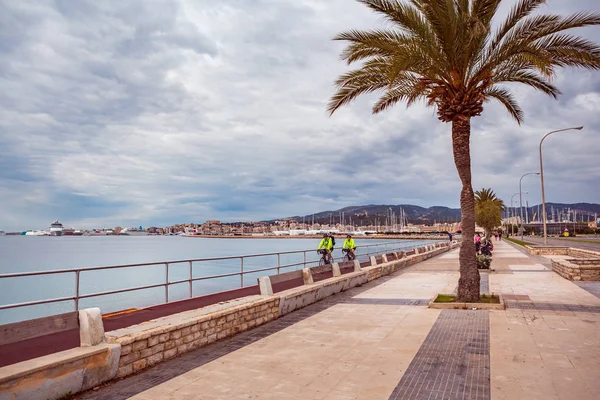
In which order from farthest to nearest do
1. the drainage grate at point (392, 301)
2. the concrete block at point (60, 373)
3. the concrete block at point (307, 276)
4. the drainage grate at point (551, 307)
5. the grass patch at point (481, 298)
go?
the concrete block at point (307, 276) → the drainage grate at point (392, 301) → the grass patch at point (481, 298) → the drainage grate at point (551, 307) → the concrete block at point (60, 373)

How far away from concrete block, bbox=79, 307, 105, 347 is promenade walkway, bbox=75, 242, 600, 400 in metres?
0.66

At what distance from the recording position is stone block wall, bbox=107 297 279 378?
6727 mm

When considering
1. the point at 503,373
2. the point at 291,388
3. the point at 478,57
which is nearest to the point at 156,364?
the point at 291,388

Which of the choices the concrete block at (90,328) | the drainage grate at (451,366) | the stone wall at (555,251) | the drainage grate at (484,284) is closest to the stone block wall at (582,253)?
the stone wall at (555,251)

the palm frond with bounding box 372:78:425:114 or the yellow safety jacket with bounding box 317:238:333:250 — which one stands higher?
the palm frond with bounding box 372:78:425:114

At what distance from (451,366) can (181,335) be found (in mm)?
4363

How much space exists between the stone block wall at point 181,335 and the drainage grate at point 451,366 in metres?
3.61

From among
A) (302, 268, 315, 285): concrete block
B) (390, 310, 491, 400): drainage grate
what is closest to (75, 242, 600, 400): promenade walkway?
(390, 310, 491, 400): drainage grate

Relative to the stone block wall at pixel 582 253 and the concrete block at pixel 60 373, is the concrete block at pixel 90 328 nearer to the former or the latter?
the concrete block at pixel 60 373

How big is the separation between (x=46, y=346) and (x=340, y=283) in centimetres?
972

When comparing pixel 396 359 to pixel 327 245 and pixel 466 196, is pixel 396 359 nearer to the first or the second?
pixel 466 196

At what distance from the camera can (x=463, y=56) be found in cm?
1188

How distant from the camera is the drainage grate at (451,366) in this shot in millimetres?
5734

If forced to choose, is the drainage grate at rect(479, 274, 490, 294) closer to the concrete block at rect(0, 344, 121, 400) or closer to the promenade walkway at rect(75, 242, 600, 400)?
the promenade walkway at rect(75, 242, 600, 400)
